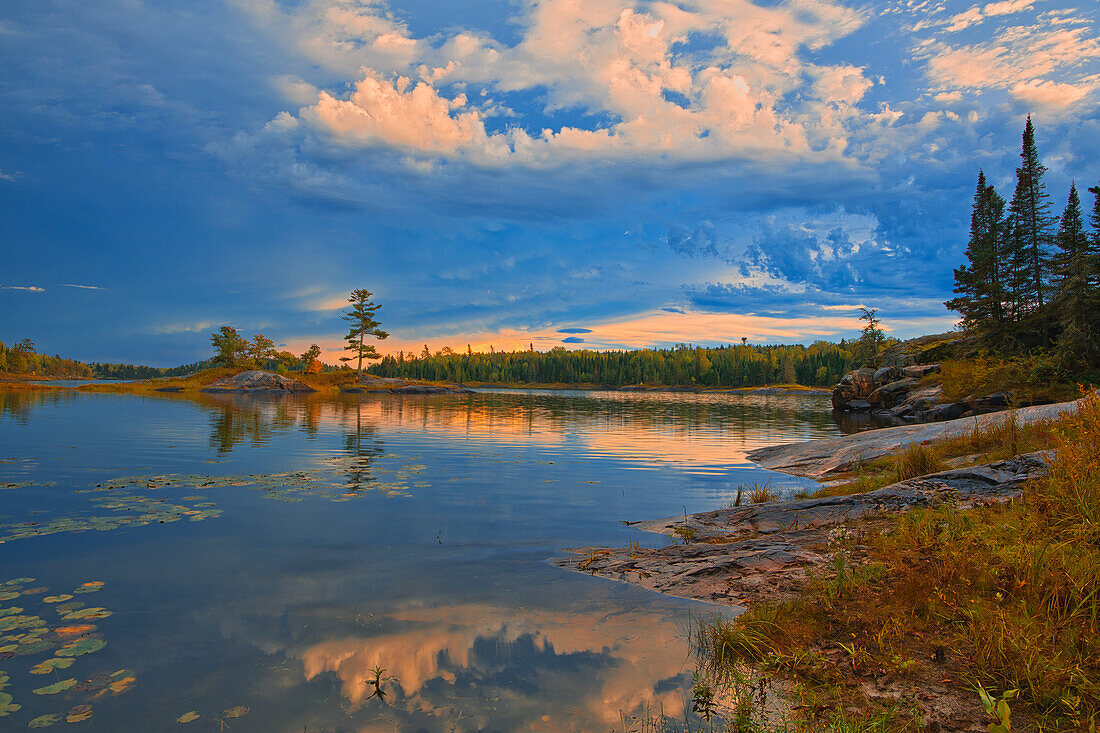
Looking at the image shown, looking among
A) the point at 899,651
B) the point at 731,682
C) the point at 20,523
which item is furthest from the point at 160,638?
the point at 899,651

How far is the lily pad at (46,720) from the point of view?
5082 millimetres

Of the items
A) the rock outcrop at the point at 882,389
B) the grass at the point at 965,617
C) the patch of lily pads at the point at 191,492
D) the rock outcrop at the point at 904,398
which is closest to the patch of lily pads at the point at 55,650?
the patch of lily pads at the point at 191,492

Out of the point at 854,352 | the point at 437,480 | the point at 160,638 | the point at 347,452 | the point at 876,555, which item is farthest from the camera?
the point at 854,352

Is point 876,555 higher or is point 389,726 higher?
point 876,555

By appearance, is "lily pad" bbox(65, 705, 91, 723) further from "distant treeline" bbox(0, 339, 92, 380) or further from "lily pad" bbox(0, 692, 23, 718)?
"distant treeline" bbox(0, 339, 92, 380)

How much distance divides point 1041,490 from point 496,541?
32.4ft

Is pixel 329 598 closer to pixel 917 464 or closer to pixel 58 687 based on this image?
pixel 58 687

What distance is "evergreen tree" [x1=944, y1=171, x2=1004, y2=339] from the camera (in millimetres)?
52844

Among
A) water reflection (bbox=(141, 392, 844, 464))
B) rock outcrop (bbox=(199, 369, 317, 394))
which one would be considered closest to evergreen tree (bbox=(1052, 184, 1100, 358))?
water reflection (bbox=(141, 392, 844, 464))

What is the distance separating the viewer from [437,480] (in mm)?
18438

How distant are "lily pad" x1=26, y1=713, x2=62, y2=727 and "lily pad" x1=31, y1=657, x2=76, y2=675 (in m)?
1.00

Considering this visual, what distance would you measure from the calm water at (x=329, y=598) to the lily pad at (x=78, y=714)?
6cm

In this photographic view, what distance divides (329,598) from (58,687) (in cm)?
323

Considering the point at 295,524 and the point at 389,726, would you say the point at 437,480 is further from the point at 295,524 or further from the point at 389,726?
the point at 389,726
